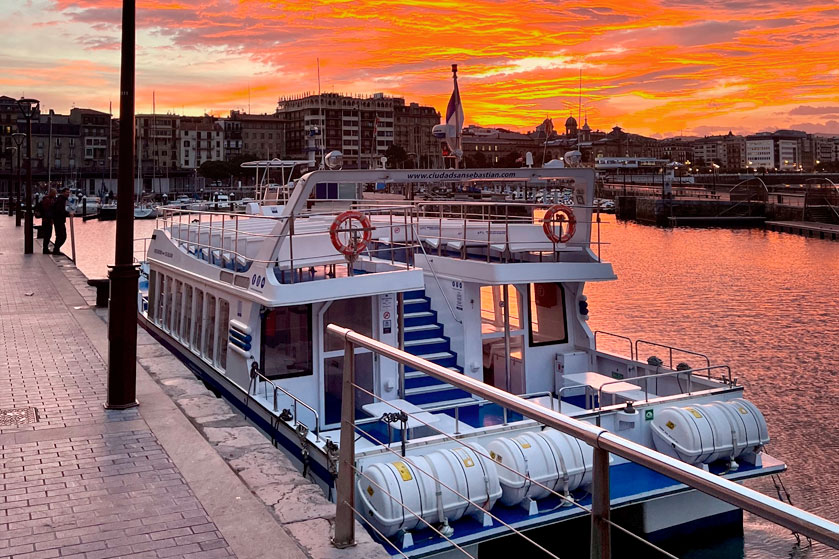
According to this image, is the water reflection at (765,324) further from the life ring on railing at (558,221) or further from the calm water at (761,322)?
the life ring on railing at (558,221)

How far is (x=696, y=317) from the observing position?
33.4 metres

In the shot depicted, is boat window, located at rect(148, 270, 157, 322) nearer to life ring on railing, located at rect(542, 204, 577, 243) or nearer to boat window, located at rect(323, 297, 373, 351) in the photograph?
boat window, located at rect(323, 297, 373, 351)

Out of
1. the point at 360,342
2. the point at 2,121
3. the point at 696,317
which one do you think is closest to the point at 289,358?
the point at 360,342

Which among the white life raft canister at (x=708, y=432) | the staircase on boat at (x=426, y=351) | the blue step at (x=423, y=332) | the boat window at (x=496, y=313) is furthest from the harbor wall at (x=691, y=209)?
the white life raft canister at (x=708, y=432)

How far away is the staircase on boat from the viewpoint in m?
13.0

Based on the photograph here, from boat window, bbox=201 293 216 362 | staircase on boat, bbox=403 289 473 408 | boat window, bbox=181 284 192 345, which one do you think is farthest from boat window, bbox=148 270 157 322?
staircase on boat, bbox=403 289 473 408

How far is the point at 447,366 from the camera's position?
13625mm

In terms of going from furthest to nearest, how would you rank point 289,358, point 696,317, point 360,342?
point 696,317, point 289,358, point 360,342

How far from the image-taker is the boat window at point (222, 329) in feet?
45.6

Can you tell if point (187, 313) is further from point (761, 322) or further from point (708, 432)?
point (761, 322)

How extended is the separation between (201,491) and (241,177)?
178m

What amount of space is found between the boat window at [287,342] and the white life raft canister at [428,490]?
3.33 m

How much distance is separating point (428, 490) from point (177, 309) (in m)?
10.1

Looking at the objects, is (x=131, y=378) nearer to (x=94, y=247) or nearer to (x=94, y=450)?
(x=94, y=450)
